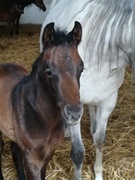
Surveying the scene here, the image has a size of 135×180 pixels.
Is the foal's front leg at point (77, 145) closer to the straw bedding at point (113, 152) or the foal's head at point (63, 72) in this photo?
the straw bedding at point (113, 152)

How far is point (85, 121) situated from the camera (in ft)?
11.8

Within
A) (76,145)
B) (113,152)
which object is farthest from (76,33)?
(113,152)

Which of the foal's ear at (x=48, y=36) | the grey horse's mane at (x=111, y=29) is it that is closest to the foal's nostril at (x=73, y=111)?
the foal's ear at (x=48, y=36)

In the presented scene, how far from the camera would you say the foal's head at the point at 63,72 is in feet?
5.68

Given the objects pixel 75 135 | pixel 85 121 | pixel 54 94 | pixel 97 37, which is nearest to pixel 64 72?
pixel 54 94

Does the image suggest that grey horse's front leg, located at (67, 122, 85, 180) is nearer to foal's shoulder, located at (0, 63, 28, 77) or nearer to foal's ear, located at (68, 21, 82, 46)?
foal's shoulder, located at (0, 63, 28, 77)

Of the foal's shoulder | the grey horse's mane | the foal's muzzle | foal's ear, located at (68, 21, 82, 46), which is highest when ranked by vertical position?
foal's ear, located at (68, 21, 82, 46)

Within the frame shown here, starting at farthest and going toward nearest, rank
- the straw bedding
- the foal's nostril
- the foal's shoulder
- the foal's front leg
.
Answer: the straw bedding
the foal's front leg
the foal's shoulder
the foal's nostril

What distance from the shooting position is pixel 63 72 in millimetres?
1751

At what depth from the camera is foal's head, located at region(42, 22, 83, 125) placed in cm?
173

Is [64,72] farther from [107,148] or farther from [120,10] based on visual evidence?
[107,148]

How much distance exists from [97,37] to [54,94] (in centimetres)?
65

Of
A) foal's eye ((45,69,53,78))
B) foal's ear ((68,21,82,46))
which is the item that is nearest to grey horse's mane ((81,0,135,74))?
foal's ear ((68,21,82,46))

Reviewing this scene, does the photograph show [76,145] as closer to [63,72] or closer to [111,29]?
[111,29]
